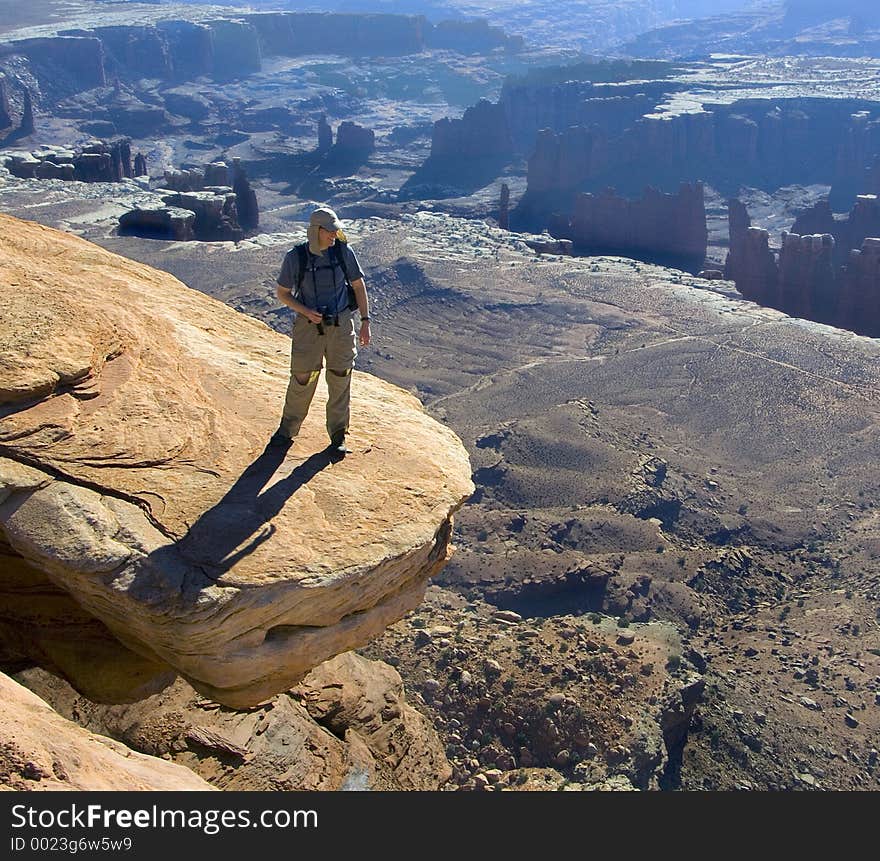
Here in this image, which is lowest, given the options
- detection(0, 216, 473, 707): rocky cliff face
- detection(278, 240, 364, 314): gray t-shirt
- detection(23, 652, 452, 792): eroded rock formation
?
detection(23, 652, 452, 792): eroded rock formation

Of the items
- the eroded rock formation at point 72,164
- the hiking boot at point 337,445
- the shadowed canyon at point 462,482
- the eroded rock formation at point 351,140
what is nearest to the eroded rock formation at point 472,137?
the eroded rock formation at point 351,140

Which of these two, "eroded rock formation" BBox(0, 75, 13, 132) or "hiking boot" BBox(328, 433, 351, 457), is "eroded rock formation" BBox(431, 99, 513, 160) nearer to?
"eroded rock formation" BBox(0, 75, 13, 132)

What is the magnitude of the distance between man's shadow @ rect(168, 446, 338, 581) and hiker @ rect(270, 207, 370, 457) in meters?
0.36

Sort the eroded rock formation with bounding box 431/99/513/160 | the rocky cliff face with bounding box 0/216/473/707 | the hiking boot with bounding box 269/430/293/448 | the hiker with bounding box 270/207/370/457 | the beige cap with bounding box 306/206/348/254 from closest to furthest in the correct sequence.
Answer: the rocky cliff face with bounding box 0/216/473/707 → the beige cap with bounding box 306/206/348/254 → the hiker with bounding box 270/207/370/457 → the hiking boot with bounding box 269/430/293/448 → the eroded rock formation with bounding box 431/99/513/160

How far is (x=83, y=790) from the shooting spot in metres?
5.93

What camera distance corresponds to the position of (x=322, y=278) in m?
8.35

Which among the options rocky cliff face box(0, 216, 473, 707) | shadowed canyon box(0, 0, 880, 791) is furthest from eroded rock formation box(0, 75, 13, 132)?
rocky cliff face box(0, 216, 473, 707)

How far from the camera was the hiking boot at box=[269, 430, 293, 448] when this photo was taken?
8.74 m

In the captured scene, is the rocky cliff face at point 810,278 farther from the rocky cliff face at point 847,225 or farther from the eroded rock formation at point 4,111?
the eroded rock formation at point 4,111

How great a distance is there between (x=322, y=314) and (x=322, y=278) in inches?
11.8

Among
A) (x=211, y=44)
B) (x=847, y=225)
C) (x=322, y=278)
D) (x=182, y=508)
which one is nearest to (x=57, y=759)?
(x=182, y=508)

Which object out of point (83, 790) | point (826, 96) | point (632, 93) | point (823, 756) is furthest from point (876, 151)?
point (83, 790)

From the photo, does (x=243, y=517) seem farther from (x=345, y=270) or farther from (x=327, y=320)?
(x=345, y=270)

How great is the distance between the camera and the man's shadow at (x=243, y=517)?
724cm
